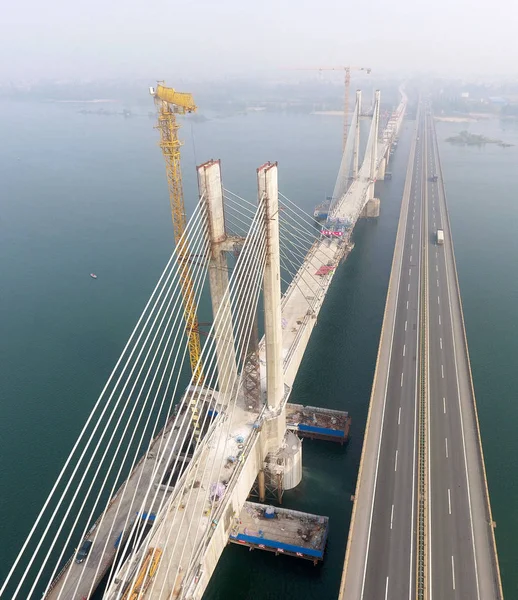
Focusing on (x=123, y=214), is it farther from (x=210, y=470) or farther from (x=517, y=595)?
(x=517, y=595)

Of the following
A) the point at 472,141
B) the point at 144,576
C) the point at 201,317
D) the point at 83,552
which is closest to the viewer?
the point at 144,576

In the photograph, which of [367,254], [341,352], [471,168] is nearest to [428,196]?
[367,254]

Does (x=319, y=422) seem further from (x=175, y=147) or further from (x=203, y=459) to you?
(x=175, y=147)

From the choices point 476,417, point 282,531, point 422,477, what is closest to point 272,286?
point 282,531

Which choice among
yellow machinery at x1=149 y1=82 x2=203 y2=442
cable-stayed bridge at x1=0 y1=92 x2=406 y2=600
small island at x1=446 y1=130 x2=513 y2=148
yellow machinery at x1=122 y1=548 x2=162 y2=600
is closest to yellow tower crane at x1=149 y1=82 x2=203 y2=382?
yellow machinery at x1=149 y1=82 x2=203 y2=442

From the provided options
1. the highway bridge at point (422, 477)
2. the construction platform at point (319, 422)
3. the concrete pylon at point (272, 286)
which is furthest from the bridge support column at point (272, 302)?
the highway bridge at point (422, 477)

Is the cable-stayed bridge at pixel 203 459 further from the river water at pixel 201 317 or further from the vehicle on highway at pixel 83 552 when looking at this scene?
the river water at pixel 201 317
